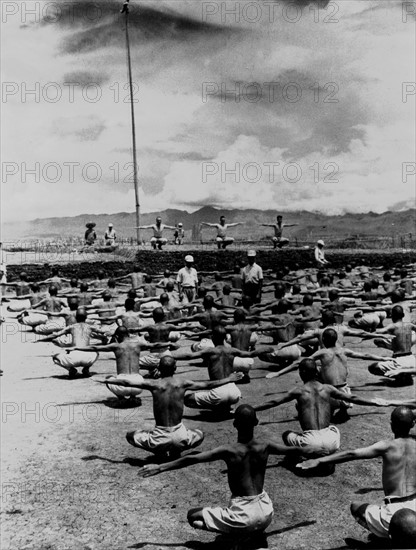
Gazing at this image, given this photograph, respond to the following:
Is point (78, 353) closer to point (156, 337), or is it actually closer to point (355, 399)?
point (156, 337)

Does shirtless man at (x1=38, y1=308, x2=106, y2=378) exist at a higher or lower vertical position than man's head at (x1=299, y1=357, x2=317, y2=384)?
lower

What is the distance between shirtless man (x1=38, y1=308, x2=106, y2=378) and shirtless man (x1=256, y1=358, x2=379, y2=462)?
6496 millimetres

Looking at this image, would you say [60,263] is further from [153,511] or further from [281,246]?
[153,511]

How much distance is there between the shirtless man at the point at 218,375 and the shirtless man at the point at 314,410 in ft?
7.17

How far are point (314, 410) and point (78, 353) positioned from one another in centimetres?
704

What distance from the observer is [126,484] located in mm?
8305

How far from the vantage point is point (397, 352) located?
12.7 m

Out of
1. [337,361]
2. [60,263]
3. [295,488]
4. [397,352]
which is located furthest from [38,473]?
[60,263]

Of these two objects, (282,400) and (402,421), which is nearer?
(402,421)

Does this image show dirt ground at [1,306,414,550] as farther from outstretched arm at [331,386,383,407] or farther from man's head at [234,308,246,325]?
man's head at [234,308,246,325]

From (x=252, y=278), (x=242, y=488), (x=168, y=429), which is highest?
(x=252, y=278)

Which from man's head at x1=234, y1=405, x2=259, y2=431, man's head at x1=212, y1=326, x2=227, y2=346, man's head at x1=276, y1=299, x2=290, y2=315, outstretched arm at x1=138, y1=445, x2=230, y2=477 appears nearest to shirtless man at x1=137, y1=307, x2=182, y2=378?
man's head at x1=212, y1=326, x2=227, y2=346

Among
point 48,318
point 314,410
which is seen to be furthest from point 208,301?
point 48,318

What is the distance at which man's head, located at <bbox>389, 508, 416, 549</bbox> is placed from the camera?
469cm
